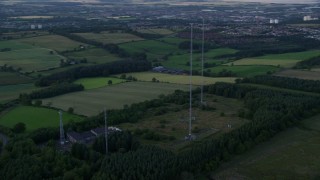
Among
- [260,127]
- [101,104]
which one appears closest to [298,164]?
[260,127]

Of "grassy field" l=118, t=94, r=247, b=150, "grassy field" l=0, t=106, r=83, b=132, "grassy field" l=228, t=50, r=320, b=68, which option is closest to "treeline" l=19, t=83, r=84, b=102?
"grassy field" l=0, t=106, r=83, b=132

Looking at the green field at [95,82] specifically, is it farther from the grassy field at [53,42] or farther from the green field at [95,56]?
the grassy field at [53,42]

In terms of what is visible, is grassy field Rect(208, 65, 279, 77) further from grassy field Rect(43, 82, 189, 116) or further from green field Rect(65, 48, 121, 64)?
green field Rect(65, 48, 121, 64)

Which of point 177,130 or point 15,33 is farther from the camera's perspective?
point 15,33

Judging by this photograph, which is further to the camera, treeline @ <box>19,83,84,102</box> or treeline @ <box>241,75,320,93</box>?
treeline @ <box>241,75,320,93</box>

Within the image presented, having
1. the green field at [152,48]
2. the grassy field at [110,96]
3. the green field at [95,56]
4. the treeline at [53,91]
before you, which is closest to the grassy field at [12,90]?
the treeline at [53,91]

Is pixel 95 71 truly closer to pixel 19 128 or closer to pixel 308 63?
pixel 19 128

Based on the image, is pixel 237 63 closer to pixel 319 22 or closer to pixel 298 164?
pixel 298 164
